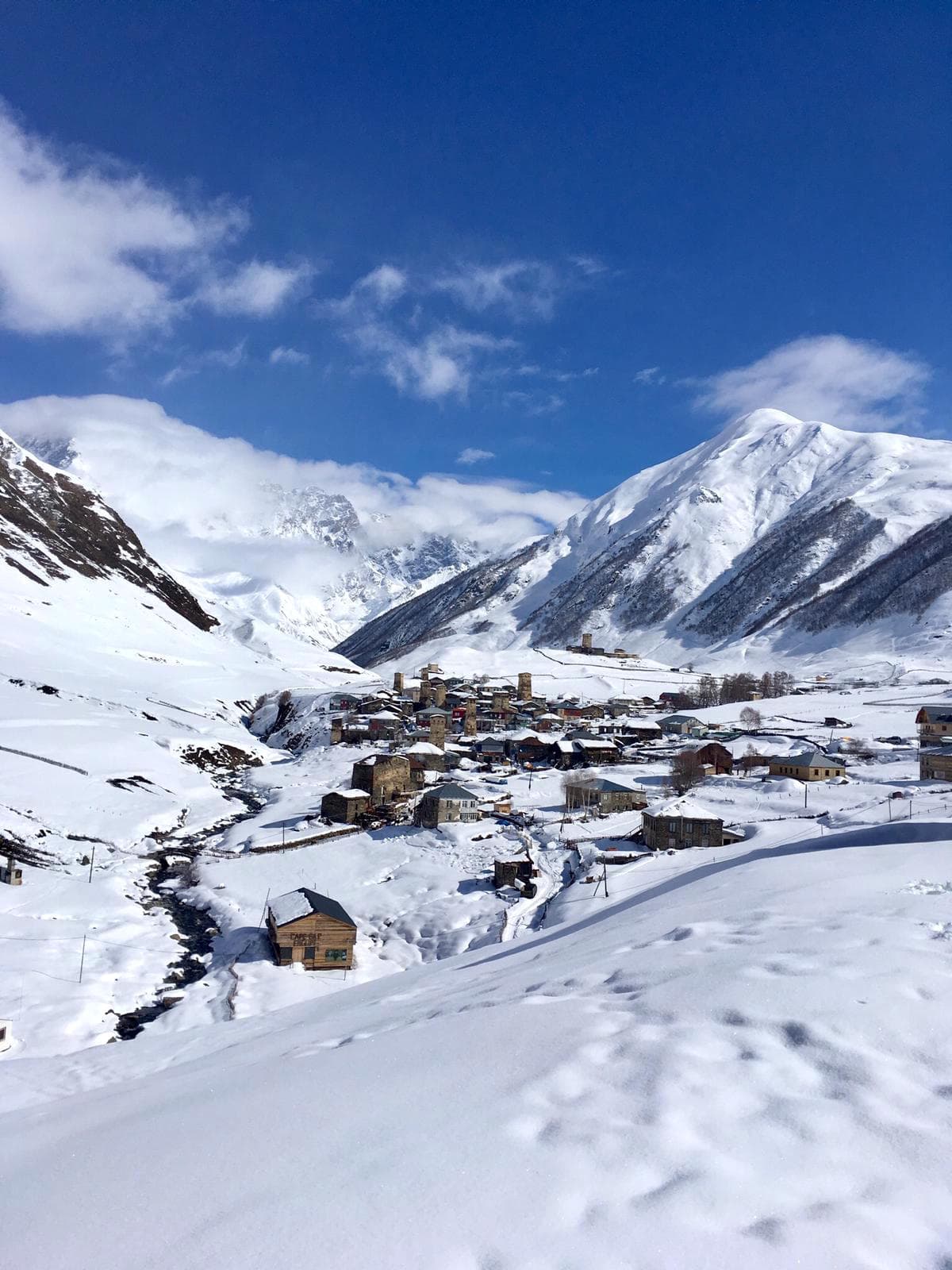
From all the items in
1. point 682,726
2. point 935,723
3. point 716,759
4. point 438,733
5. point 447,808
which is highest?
point 935,723

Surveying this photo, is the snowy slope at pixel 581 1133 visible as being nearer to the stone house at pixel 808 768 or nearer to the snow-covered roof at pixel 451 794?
the snow-covered roof at pixel 451 794

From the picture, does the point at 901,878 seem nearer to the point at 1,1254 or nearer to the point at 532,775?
the point at 1,1254

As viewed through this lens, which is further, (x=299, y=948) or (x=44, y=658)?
(x=44, y=658)

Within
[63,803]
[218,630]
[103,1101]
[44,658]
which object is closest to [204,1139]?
[103,1101]

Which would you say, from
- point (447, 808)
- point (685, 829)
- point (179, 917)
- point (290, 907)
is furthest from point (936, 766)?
point (179, 917)

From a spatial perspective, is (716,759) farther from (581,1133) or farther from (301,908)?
(581,1133)
